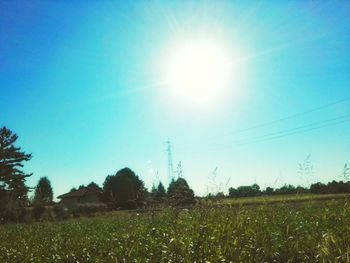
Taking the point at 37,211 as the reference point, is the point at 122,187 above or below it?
above

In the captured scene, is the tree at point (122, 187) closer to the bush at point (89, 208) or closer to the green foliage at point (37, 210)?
the bush at point (89, 208)

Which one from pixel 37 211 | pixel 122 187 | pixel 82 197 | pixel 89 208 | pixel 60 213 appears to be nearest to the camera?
pixel 37 211

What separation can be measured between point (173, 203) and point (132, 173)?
61.1 m

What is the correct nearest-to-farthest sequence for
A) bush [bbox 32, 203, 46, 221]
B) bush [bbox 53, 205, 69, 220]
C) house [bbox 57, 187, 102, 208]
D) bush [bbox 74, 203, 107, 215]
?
bush [bbox 32, 203, 46, 221] → bush [bbox 53, 205, 69, 220] → bush [bbox 74, 203, 107, 215] → house [bbox 57, 187, 102, 208]

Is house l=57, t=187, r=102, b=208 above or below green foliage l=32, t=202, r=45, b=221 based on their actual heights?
above

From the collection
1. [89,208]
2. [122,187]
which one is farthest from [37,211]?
[122,187]

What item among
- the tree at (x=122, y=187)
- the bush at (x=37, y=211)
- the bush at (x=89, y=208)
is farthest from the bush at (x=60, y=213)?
the tree at (x=122, y=187)

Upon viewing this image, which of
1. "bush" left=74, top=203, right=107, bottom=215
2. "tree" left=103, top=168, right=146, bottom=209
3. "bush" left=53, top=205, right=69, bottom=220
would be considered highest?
"tree" left=103, top=168, right=146, bottom=209

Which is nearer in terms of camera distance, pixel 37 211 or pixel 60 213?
pixel 37 211

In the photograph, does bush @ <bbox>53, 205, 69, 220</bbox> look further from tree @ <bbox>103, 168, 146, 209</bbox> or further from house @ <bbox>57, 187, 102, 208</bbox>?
house @ <bbox>57, 187, 102, 208</bbox>

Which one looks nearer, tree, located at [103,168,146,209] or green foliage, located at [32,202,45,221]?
green foliage, located at [32,202,45,221]

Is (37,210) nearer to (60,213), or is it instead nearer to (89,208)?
→ (60,213)

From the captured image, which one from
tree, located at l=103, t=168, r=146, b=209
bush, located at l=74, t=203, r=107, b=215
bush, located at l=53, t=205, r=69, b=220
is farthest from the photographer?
tree, located at l=103, t=168, r=146, b=209

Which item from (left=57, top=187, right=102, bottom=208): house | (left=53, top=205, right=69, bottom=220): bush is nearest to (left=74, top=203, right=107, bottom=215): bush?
(left=53, top=205, right=69, bottom=220): bush
